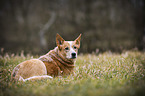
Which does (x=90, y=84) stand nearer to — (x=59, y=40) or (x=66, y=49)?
(x=66, y=49)

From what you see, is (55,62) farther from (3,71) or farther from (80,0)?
(80,0)

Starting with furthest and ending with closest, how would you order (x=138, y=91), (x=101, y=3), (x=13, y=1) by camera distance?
1. (x=13, y=1)
2. (x=101, y=3)
3. (x=138, y=91)

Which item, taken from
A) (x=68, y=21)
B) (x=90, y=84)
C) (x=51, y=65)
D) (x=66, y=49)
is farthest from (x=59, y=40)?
(x=68, y=21)

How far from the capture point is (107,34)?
61.9ft

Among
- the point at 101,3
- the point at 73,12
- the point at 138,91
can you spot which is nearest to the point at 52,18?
the point at 73,12

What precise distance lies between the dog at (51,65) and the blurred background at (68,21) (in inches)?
507

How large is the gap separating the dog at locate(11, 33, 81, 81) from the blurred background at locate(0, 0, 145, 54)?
12.9 m

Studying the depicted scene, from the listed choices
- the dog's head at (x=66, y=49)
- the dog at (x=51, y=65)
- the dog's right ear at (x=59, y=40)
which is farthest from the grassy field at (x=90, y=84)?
the dog's right ear at (x=59, y=40)

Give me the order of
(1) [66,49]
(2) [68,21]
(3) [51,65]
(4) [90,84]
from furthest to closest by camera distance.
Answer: (2) [68,21], (1) [66,49], (3) [51,65], (4) [90,84]

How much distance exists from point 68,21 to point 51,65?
19.5 metres

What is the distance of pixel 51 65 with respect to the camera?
4.14 meters

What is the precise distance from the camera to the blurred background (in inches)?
746

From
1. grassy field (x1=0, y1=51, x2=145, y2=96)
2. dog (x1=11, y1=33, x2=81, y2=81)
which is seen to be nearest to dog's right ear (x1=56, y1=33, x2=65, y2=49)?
dog (x1=11, y1=33, x2=81, y2=81)

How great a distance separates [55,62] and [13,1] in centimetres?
2959
